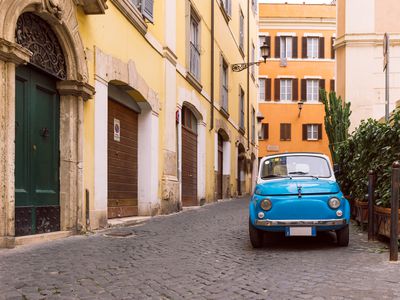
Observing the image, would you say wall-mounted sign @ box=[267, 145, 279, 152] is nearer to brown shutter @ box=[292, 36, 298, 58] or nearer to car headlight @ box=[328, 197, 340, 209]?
brown shutter @ box=[292, 36, 298, 58]

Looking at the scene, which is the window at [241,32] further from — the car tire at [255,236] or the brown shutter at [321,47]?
the car tire at [255,236]

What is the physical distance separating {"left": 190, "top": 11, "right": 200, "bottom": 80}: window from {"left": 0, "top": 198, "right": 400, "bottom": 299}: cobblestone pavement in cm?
902

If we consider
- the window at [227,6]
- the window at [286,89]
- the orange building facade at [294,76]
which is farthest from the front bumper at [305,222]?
the window at [286,89]

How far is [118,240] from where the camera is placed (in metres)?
7.63

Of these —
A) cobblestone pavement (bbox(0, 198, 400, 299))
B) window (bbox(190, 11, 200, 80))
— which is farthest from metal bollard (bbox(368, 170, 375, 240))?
window (bbox(190, 11, 200, 80))

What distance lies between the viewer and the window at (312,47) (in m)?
37.9

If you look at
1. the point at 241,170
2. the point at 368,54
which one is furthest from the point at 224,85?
the point at 241,170

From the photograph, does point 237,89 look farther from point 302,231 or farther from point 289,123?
point 302,231

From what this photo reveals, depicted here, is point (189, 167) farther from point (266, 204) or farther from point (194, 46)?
point (266, 204)

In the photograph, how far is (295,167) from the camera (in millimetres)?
8086

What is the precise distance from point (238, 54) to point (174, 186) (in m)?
14.0

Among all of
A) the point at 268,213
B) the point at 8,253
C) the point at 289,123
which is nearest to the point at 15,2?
the point at 8,253

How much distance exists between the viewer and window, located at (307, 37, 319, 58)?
37938mm

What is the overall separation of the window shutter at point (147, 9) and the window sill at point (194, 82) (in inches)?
141
